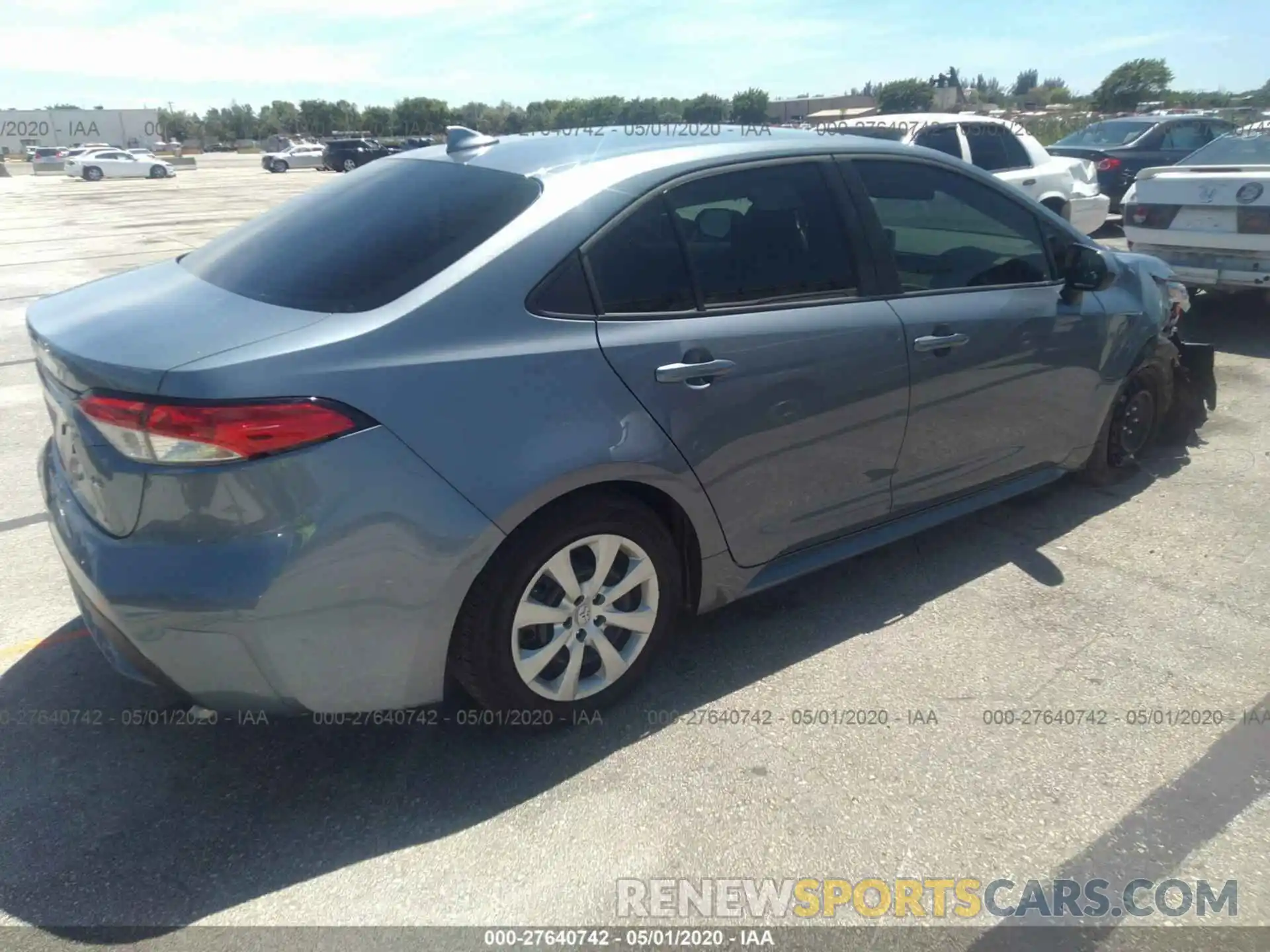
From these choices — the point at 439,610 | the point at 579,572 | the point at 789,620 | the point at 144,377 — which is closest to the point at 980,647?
the point at 789,620

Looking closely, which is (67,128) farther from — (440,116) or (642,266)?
(642,266)

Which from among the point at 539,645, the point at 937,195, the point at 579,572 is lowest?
the point at 539,645

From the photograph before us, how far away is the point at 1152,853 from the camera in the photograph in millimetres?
2551

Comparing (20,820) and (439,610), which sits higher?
(439,610)

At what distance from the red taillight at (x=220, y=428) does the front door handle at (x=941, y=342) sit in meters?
2.09

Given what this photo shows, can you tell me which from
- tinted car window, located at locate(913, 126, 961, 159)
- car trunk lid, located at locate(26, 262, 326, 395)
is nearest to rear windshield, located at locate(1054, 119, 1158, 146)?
tinted car window, located at locate(913, 126, 961, 159)

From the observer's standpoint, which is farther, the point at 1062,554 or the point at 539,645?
the point at 1062,554

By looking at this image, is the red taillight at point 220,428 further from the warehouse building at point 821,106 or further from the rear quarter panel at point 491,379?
the warehouse building at point 821,106

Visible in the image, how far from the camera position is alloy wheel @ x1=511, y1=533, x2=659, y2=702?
281 cm

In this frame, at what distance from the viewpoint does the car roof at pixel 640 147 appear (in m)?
3.10

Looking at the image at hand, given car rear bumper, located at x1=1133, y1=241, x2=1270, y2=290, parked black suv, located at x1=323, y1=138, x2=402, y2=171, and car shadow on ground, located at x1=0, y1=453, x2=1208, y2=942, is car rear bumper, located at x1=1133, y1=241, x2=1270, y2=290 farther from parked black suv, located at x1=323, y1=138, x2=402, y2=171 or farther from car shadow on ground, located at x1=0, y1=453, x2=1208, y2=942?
parked black suv, located at x1=323, y1=138, x2=402, y2=171

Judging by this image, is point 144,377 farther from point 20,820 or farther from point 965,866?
point 965,866

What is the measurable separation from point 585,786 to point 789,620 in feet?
3.92

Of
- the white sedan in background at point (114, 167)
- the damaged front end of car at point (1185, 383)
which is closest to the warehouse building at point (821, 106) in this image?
the damaged front end of car at point (1185, 383)
